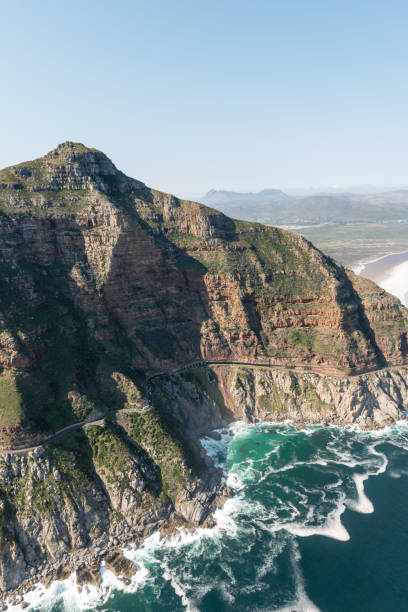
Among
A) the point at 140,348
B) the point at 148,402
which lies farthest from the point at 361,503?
the point at 140,348

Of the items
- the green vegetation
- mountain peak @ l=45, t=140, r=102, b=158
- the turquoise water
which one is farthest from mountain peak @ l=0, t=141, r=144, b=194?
the turquoise water

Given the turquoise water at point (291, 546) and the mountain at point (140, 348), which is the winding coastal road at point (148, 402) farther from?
the turquoise water at point (291, 546)

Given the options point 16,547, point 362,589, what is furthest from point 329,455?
point 16,547

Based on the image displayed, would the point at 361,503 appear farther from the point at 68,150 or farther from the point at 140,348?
the point at 68,150

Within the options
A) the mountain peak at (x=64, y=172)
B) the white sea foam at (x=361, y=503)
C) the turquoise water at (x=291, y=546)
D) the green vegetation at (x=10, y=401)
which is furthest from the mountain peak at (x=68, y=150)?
the white sea foam at (x=361, y=503)

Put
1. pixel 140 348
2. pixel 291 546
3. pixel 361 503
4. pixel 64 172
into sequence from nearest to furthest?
pixel 291 546, pixel 361 503, pixel 140 348, pixel 64 172

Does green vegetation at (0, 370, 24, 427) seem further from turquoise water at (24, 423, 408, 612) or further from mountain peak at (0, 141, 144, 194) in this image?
mountain peak at (0, 141, 144, 194)

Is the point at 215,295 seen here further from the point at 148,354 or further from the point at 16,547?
the point at 16,547
